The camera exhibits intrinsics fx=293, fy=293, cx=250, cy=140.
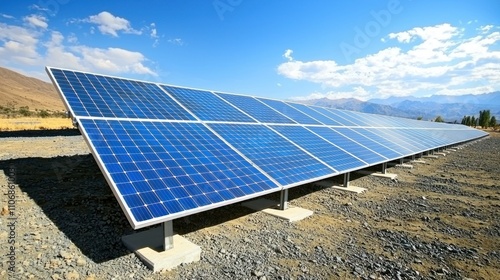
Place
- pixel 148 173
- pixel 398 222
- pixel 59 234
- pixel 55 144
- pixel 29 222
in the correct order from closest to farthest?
1. pixel 148 173
2. pixel 59 234
3. pixel 29 222
4. pixel 398 222
5. pixel 55 144

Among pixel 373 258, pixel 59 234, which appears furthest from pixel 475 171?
pixel 59 234

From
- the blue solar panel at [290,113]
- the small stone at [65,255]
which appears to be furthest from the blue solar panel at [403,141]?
the small stone at [65,255]

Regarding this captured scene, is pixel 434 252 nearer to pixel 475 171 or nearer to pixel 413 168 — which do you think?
pixel 413 168

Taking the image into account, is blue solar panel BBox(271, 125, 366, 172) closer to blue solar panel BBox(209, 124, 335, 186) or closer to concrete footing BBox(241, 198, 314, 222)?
blue solar panel BBox(209, 124, 335, 186)

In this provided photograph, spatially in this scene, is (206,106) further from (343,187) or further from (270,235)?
(343,187)

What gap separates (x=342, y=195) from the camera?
43.1ft

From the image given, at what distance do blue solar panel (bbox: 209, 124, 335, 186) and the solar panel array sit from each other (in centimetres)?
5

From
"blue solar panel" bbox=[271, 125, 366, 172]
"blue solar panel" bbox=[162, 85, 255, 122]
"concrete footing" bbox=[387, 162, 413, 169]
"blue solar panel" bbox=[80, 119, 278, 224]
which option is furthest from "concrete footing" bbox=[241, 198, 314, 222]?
"concrete footing" bbox=[387, 162, 413, 169]

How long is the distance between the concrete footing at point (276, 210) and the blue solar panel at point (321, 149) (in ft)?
8.69

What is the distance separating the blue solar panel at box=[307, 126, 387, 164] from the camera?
1473 centimetres

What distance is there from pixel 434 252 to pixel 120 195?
8099 mm

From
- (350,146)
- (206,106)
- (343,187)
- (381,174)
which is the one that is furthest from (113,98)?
(381,174)

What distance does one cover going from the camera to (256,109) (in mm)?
16875

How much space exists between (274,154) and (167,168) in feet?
14.8
